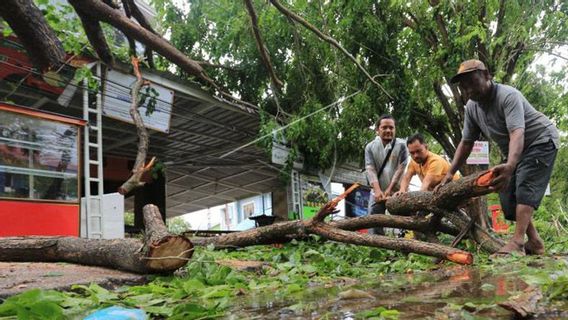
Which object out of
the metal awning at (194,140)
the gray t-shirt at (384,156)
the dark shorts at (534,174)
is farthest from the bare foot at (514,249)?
the metal awning at (194,140)

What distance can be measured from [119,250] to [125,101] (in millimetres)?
6737

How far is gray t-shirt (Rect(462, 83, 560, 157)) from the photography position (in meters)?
3.64

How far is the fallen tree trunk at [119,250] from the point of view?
9.48ft

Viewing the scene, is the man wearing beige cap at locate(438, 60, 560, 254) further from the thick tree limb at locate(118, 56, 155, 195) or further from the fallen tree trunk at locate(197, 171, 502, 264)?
the thick tree limb at locate(118, 56, 155, 195)

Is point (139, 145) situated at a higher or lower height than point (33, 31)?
higher

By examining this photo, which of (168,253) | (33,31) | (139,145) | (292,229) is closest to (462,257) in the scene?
(292,229)

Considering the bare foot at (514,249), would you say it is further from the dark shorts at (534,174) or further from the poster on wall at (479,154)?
the poster on wall at (479,154)

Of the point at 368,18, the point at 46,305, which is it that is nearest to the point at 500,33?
the point at 368,18

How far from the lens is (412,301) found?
1.82 meters

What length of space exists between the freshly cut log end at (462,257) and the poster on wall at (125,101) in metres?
6.99

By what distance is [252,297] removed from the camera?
2350 mm

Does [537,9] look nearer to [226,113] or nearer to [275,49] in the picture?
[275,49]

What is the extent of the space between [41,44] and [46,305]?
2072 millimetres

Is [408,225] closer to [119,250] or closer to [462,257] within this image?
[462,257]
